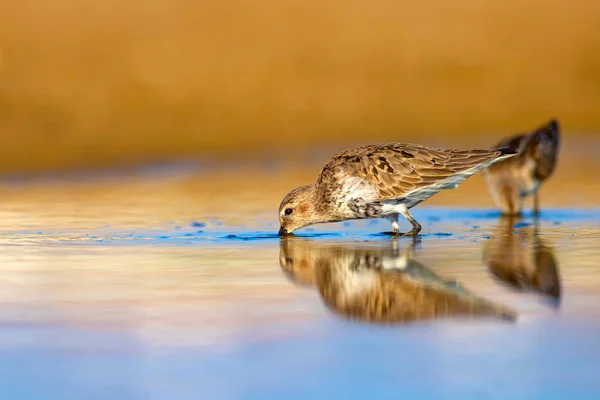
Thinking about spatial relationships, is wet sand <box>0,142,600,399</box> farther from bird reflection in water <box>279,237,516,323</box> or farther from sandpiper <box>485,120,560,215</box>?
sandpiper <box>485,120,560,215</box>

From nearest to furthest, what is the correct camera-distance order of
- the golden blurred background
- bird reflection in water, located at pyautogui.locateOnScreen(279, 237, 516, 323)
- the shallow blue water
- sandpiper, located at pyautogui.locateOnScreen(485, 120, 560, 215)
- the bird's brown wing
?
the shallow blue water, bird reflection in water, located at pyautogui.locateOnScreen(279, 237, 516, 323), the bird's brown wing, sandpiper, located at pyautogui.locateOnScreen(485, 120, 560, 215), the golden blurred background

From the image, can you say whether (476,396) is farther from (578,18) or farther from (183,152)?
(578,18)

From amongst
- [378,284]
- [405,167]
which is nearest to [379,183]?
[405,167]

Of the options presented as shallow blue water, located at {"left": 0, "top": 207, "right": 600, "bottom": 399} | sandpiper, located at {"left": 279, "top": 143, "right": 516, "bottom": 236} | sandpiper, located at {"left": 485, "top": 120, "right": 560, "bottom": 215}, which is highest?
sandpiper, located at {"left": 485, "top": 120, "right": 560, "bottom": 215}

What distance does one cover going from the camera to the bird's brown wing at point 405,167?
1005cm

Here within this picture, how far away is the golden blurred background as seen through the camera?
20922 millimetres

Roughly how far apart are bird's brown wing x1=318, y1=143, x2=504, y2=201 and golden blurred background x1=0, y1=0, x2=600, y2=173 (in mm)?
8925

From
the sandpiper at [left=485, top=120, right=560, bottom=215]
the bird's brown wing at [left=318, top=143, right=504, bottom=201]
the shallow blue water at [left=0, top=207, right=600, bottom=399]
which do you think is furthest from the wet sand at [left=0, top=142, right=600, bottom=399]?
the sandpiper at [left=485, top=120, right=560, bottom=215]

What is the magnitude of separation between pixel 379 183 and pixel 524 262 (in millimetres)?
2241

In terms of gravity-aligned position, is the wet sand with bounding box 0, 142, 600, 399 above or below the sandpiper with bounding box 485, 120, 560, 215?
below

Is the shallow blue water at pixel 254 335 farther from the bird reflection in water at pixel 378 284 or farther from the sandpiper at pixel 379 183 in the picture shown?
the sandpiper at pixel 379 183

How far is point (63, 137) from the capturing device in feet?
65.2

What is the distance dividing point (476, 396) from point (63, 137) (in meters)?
16.3

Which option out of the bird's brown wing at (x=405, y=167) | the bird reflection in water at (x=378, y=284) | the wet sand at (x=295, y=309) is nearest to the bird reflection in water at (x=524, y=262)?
the wet sand at (x=295, y=309)
